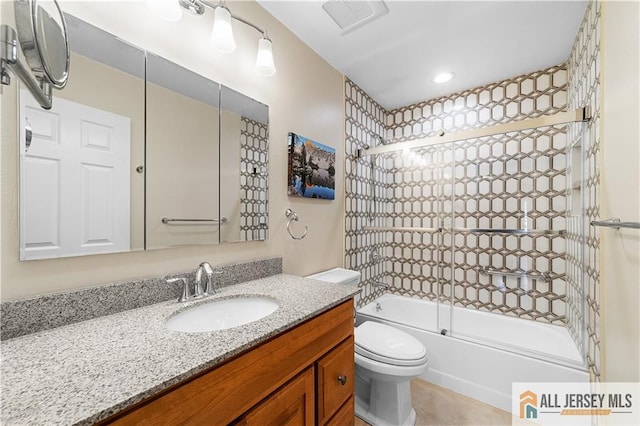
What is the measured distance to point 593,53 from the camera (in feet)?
4.71

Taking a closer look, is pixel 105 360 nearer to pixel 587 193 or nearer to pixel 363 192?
pixel 363 192

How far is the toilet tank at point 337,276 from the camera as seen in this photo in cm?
181

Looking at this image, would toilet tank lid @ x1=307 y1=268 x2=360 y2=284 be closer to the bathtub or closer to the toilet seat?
the toilet seat

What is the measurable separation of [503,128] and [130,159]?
236 cm

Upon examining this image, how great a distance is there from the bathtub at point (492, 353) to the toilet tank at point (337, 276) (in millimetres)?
603

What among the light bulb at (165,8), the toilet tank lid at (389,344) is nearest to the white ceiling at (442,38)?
the light bulb at (165,8)

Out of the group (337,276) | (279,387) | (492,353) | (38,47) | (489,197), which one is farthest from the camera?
(489,197)

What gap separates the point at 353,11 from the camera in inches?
60.3

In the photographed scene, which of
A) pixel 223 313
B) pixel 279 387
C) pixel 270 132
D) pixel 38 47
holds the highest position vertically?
pixel 270 132

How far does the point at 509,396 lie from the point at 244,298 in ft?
6.24

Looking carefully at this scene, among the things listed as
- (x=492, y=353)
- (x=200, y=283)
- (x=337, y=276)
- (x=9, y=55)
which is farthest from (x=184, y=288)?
(x=492, y=353)

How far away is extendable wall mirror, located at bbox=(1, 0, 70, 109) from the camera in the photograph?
1.57 feet

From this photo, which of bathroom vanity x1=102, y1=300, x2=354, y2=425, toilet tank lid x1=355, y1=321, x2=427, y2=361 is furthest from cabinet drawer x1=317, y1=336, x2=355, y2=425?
toilet tank lid x1=355, y1=321, x2=427, y2=361

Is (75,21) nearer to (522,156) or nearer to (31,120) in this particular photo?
(31,120)
